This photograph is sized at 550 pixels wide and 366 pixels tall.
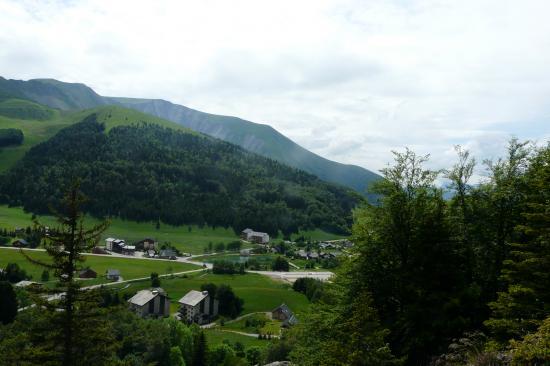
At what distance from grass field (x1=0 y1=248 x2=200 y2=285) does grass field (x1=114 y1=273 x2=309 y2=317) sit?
445 inches

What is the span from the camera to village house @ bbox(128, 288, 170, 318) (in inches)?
3682

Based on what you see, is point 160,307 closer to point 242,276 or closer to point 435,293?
point 242,276

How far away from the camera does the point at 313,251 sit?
7279 inches

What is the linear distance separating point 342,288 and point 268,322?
219ft

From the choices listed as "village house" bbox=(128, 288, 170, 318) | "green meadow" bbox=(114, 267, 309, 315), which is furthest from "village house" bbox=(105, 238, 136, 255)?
"village house" bbox=(128, 288, 170, 318)

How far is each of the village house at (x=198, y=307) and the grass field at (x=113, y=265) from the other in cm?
3026

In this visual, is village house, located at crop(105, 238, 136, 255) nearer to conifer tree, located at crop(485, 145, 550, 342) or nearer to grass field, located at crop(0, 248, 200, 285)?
grass field, located at crop(0, 248, 200, 285)

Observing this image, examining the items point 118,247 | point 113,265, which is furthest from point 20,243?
point 118,247

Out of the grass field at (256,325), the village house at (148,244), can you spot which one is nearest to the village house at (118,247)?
the village house at (148,244)

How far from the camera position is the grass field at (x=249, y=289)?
103m

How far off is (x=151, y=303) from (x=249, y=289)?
26.3 m

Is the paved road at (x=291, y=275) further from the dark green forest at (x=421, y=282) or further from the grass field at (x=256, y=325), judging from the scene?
the dark green forest at (x=421, y=282)

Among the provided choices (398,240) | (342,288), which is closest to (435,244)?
(398,240)

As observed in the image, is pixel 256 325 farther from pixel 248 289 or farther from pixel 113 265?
pixel 113 265
